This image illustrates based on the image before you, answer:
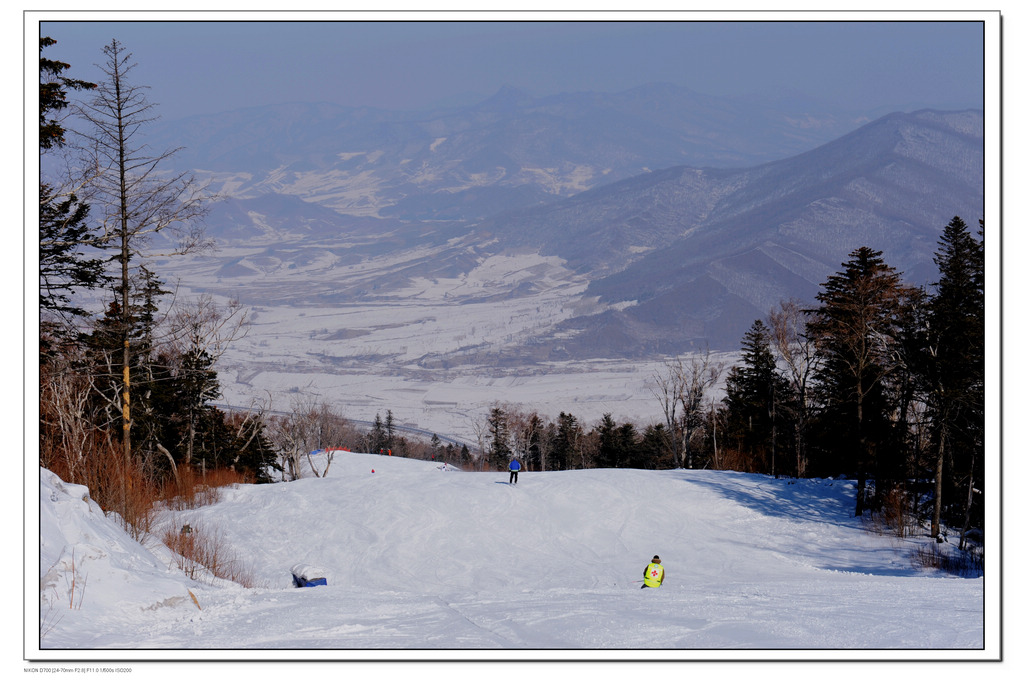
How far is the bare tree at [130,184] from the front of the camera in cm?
1892

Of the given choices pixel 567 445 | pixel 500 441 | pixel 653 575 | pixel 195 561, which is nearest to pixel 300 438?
pixel 500 441

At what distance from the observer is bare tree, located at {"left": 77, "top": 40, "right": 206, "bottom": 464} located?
18.9 m

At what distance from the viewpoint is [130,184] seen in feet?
67.5

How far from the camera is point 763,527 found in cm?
2964

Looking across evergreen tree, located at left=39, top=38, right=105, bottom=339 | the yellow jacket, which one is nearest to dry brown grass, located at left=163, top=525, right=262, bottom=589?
evergreen tree, located at left=39, top=38, right=105, bottom=339

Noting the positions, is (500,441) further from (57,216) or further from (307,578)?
(57,216)

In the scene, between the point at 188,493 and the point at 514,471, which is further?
the point at 514,471

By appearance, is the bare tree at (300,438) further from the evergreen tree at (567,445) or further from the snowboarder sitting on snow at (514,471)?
the evergreen tree at (567,445)

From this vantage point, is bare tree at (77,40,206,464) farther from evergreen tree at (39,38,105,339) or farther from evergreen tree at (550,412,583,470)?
evergreen tree at (550,412,583,470)

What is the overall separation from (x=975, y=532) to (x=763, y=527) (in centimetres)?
654

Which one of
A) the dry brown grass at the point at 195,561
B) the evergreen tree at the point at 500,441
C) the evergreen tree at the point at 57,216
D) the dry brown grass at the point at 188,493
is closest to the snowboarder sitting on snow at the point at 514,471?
the dry brown grass at the point at 188,493
